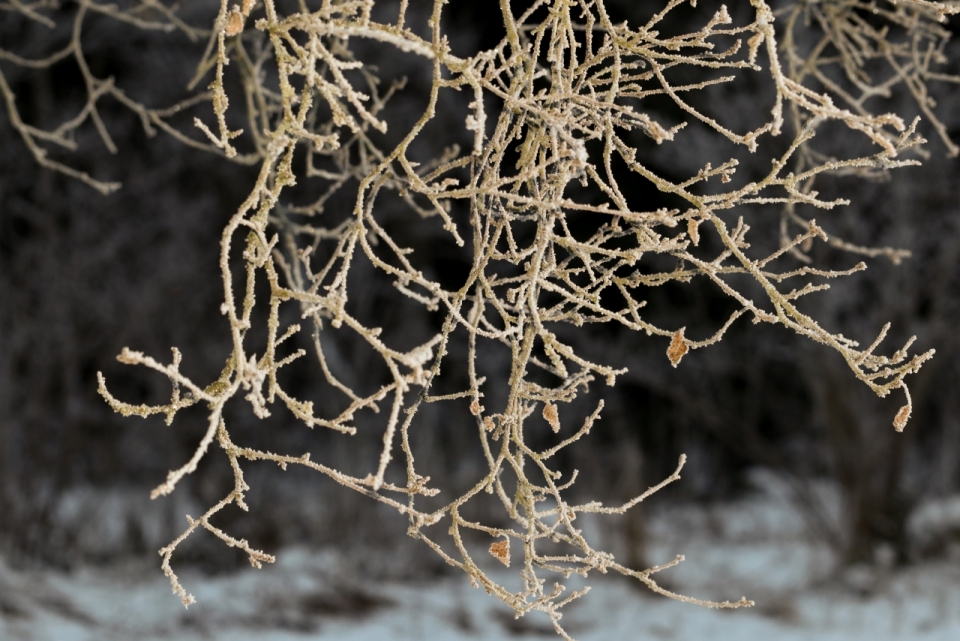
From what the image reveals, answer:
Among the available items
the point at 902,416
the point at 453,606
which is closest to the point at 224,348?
the point at 453,606

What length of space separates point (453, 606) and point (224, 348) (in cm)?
247

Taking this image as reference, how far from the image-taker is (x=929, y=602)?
19.1 feet

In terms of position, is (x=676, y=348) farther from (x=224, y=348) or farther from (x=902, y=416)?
(x=224, y=348)

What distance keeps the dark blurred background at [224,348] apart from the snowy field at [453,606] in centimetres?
22

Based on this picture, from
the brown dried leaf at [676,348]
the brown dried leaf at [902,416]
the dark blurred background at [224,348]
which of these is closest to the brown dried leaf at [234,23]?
the brown dried leaf at [676,348]

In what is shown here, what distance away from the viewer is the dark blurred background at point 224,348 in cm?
612

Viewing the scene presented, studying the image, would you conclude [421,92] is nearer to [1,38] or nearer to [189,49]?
[189,49]

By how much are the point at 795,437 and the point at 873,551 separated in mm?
1343

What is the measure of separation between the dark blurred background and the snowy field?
22 centimetres

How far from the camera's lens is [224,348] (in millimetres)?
7215

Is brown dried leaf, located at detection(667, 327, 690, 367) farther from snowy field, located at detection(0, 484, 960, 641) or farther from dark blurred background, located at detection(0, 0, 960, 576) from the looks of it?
snowy field, located at detection(0, 484, 960, 641)

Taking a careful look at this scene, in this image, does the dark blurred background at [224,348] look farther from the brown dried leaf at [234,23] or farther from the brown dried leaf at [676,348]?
the brown dried leaf at [234,23]

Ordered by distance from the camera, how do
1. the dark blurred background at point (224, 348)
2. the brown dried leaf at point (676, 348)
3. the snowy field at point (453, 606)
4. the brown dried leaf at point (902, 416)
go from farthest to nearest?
the dark blurred background at point (224, 348)
the snowy field at point (453, 606)
the brown dried leaf at point (676, 348)
the brown dried leaf at point (902, 416)

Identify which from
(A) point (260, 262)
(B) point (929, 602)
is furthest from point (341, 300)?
(B) point (929, 602)
